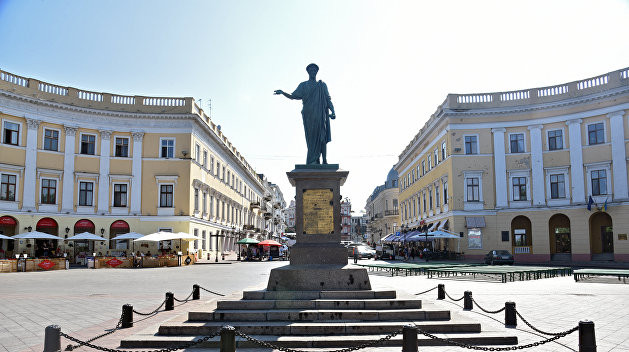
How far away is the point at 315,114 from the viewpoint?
1194cm

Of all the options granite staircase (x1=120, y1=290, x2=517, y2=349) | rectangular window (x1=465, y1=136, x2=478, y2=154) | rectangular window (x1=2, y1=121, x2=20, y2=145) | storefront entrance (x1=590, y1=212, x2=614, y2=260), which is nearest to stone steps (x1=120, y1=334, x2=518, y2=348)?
granite staircase (x1=120, y1=290, x2=517, y2=349)

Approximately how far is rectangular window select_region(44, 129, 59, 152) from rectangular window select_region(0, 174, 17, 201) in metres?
3.26

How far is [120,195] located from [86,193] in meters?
2.45

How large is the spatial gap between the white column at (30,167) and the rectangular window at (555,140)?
38.3 meters

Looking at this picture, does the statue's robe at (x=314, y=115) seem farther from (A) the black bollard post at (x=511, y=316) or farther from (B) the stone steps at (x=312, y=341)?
(A) the black bollard post at (x=511, y=316)

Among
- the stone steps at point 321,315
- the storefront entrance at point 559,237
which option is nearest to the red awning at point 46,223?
the stone steps at point 321,315

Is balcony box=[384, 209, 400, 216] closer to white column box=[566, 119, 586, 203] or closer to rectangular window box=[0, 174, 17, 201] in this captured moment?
white column box=[566, 119, 586, 203]

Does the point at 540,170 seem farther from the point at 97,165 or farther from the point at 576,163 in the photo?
the point at 97,165

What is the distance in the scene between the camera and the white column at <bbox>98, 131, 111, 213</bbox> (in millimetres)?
38469

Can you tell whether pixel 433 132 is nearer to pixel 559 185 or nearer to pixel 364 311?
pixel 559 185

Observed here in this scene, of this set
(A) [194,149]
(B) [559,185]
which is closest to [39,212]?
(A) [194,149]

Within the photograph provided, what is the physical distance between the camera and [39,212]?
35.8 meters

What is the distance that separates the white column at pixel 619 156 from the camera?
112ft

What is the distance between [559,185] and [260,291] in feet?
112
